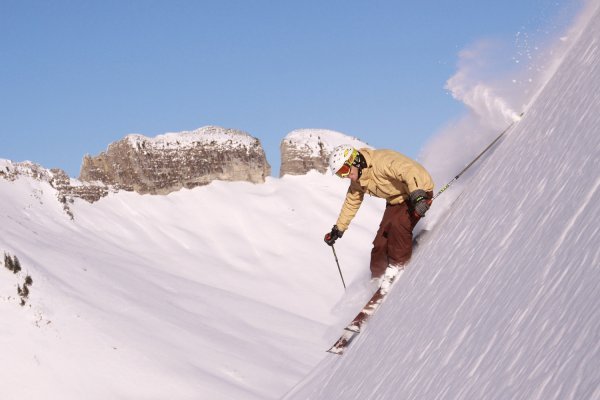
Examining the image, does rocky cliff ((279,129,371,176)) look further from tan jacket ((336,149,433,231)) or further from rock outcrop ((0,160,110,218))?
tan jacket ((336,149,433,231))

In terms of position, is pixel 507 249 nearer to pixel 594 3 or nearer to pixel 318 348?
pixel 594 3

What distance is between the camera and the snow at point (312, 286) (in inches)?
138

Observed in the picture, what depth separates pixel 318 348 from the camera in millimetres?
29125

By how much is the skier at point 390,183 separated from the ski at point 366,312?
14 centimetres

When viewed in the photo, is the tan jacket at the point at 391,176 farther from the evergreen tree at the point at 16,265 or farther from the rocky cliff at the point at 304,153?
the rocky cliff at the point at 304,153

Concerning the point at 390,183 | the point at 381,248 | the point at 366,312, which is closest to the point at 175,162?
the point at 381,248

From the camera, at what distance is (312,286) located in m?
40.5

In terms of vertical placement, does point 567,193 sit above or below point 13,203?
above

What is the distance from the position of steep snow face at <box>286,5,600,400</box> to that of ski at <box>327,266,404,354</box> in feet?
0.69

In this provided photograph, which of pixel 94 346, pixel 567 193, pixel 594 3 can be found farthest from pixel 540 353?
pixel 94 346

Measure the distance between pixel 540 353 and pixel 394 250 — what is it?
6281 millimetres

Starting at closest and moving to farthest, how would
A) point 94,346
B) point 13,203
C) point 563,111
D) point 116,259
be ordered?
1. point 563,111
2. point 94,346
3. point 116,259
4. point 13,203

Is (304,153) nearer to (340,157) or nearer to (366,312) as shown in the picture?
(340,157)

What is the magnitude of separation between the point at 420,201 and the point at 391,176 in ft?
2.48
